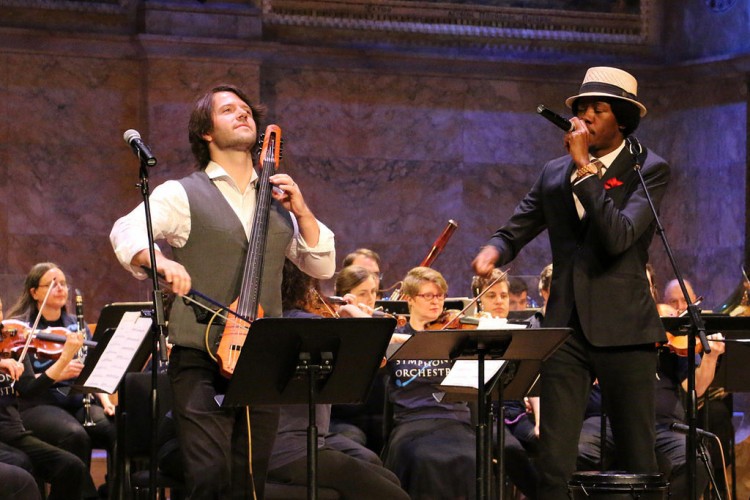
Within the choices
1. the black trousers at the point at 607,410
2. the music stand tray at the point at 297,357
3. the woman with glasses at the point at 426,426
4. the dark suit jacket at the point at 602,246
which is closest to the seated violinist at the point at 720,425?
the woman with glasses at the point at 426,426

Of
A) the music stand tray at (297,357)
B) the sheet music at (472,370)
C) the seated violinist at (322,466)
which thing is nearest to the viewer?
the music stand tray at (297,357)

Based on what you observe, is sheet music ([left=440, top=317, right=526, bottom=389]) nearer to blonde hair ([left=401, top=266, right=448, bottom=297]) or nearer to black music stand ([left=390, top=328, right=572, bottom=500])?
black music stand ([left=390, top=328, right=572, bottom=500])

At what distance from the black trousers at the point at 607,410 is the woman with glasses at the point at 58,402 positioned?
3063 mm

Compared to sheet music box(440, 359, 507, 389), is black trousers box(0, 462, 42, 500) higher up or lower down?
lower down

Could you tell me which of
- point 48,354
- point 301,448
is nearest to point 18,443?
point 48,354

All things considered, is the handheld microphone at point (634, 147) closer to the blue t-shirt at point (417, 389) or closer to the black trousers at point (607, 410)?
the black trousers at point (607, 410)

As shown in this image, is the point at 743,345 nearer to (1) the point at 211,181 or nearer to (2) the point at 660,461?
(2) the point at 660,461

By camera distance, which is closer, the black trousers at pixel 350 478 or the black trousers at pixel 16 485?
the black trousers at pixel 350 478

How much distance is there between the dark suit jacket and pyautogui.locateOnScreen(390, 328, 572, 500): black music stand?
0.52 ft

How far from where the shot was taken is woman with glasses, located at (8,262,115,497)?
6.13 metres

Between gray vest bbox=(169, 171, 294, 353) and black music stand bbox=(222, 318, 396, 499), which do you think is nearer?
black music stand bbox=(222, 318, 396, 499)

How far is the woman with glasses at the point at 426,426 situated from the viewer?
17.3ft

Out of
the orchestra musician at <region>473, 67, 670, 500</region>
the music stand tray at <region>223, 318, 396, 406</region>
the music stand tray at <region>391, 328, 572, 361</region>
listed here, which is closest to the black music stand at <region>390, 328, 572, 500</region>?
the music stand tray at <region>391, 328, 572, 361</region>

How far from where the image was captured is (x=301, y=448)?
4.34 m
